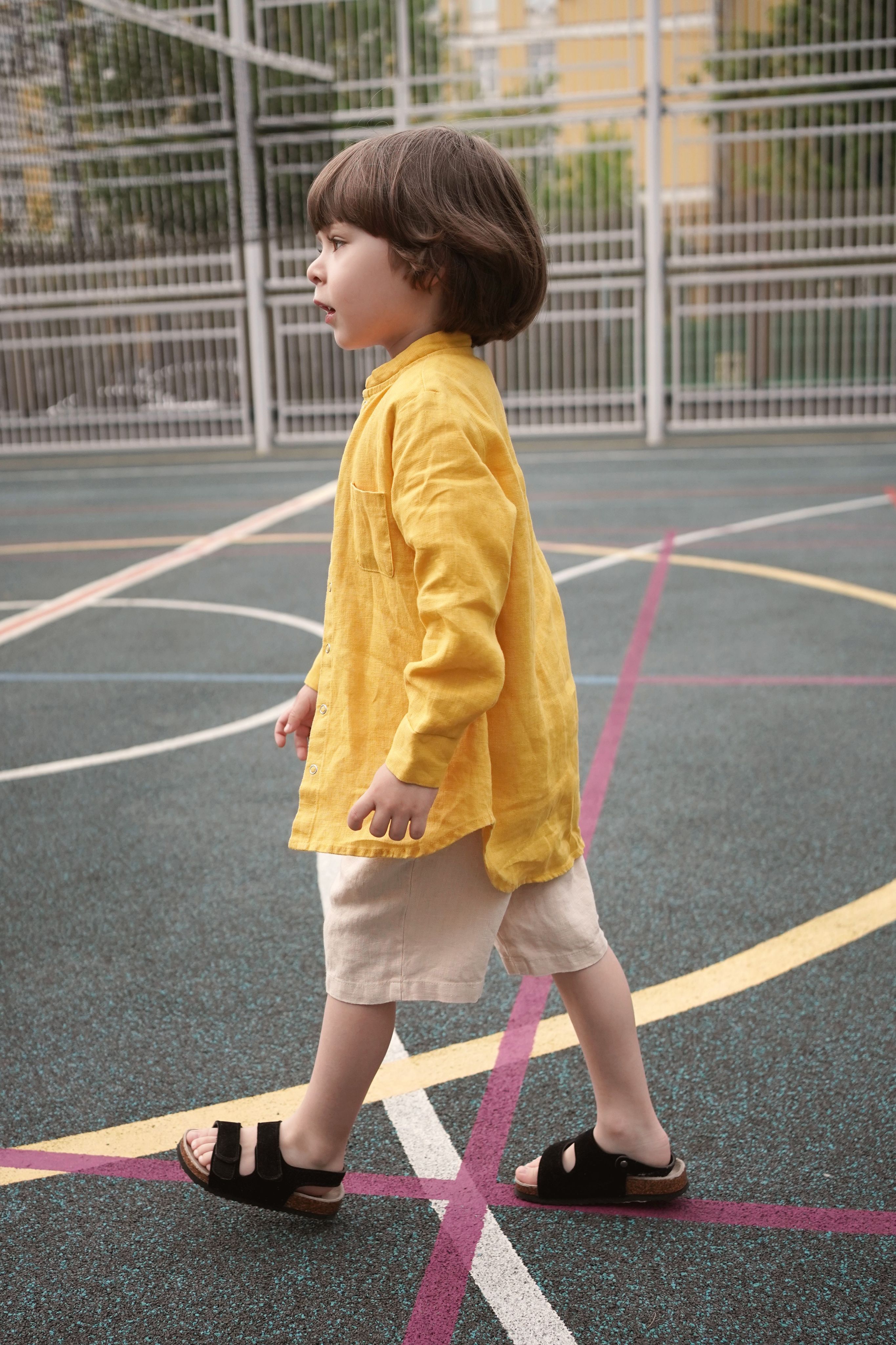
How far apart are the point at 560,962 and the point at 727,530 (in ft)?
22.6

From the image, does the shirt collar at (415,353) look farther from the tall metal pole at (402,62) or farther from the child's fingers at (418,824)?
the tall metal pole at (402,62)

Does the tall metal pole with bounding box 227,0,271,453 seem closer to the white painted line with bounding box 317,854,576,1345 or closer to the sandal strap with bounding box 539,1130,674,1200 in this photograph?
the white painted line with bounding box 317,854,576,1345

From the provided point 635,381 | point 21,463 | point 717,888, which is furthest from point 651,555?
point 21,463

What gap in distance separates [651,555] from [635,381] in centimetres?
738

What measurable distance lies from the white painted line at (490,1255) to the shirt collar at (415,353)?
2.38 ft

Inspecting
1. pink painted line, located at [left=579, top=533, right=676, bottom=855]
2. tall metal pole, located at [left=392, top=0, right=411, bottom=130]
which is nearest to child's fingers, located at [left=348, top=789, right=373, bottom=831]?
pink painted line, located at [left=579, top=533, right=676, bottom=855]

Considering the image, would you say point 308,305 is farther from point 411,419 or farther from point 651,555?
point 411,419

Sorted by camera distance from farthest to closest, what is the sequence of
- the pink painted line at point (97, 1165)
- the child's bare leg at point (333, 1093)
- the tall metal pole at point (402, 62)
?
the tall metal pole at point (402, 62) → the pink painted line at point (97, 1165) → the child's bare leg at point (333, 1093)

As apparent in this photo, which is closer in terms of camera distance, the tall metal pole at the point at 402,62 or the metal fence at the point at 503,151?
the metal fence at the point at 503,151

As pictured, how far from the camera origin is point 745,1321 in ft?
5.71

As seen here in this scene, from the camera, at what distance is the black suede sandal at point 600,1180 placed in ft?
6.51

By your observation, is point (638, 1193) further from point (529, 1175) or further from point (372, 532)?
point (372, 532)

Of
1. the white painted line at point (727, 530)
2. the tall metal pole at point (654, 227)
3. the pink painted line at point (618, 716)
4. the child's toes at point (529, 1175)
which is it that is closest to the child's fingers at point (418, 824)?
the child's toes at point (529, 1175)

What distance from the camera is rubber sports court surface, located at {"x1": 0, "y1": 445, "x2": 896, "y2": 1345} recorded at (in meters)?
1.82
